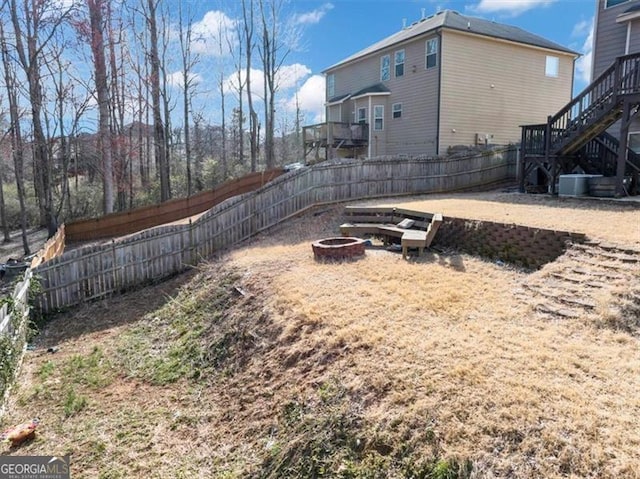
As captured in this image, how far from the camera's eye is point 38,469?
4000 millimetres

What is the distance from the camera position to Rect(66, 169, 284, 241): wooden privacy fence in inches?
564

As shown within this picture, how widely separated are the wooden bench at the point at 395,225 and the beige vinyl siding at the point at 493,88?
9556mm

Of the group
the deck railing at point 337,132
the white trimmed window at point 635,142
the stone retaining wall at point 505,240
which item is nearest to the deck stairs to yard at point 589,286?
the stone retaining wall at point 505,240

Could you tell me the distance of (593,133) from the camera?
11570mm

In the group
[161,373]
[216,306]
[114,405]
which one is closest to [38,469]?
[114,405]

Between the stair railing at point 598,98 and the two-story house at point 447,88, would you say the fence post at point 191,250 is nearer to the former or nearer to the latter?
the stair railing at point 598,98

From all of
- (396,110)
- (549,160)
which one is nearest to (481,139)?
(396,110)

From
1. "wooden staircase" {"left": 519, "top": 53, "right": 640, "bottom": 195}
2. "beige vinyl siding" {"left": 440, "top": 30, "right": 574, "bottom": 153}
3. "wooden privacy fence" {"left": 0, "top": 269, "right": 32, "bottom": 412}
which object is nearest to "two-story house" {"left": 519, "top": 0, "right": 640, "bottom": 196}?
"wooden staircase" {"left": 519, "top": 53, "right": 640, "bottom": 195}

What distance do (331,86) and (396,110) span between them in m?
6.38

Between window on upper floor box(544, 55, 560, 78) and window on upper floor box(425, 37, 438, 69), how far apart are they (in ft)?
20.7

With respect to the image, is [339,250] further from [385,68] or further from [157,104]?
[385,68]

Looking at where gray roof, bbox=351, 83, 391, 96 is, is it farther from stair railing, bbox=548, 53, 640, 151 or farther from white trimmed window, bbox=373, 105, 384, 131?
stair railing, bbox=548, 53, 640, 151

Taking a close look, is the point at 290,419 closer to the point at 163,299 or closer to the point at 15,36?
the point at 163,299

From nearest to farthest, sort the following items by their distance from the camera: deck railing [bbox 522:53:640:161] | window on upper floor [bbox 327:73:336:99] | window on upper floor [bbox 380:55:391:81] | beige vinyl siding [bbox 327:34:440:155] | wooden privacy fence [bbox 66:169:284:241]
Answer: deck railing [bbox 522:53:640:161], wooden privacy fence [bbox 66:169:284:241], beige vinyl siding [bbox 327:34:440:155], window on upper floor [bbox 380:55:391:81], window on upper floor [bbox 327:73:336:99]
